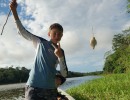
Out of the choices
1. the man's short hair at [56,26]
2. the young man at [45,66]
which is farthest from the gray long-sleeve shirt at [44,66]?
the man's short hair at [56,26]

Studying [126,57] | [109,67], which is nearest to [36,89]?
[126,57]

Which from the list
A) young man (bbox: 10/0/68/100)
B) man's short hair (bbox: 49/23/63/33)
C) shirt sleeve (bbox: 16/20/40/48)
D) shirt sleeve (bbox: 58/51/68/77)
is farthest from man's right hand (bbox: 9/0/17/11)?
shirt sleeve (bbox: 58/51/68/77)

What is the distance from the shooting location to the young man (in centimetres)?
439

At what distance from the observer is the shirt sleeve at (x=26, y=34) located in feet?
15.0

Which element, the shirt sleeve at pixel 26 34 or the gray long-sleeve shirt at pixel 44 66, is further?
the shirt sleeve at pixel 26 34

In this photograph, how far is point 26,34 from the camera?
4.66 m

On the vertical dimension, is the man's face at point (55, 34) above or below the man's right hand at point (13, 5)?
below

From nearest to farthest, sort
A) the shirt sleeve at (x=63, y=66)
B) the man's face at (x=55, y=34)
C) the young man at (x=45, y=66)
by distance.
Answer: the shirt sleeve at (x=63, y=66) → the young man at (x=45, y=66) → the man's face at (x=55, y=34)

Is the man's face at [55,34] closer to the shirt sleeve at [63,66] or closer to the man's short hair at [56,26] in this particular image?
the man's short hair at [56,26]

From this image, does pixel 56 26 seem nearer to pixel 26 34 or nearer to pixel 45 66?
pixel 26 34

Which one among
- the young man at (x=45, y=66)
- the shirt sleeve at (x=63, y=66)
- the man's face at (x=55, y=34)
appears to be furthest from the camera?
the man's face at (x=55, y=34)

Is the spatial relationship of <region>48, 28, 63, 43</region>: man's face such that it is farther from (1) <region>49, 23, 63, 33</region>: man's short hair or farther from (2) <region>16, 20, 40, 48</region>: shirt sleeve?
(2) <region>16, 20, 40, 48</region>: shirt sleeve

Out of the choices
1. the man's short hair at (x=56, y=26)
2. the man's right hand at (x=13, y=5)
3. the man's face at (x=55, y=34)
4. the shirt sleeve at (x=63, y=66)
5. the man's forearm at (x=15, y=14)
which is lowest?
the shirt sleeve at (x=63, y=66)

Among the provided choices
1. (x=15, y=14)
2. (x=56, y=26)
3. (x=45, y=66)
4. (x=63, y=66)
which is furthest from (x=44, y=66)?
(x=15, y=14)
